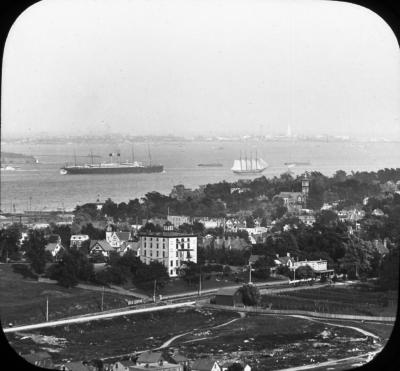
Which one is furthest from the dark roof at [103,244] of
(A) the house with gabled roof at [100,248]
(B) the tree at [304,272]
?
(B) the tree at [304,272]

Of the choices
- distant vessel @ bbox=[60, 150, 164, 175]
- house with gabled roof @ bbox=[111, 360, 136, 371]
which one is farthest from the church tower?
house with gabled roof @ bbox=[111, 360, 136, 371]

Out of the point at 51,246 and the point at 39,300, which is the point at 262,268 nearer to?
the point at 51,246

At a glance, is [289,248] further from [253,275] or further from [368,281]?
[368,281]

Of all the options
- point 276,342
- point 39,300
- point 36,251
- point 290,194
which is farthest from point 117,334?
point 290,194

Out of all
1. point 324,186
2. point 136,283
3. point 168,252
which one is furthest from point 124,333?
point 324,186

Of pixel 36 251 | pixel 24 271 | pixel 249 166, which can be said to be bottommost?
pixel 24 271

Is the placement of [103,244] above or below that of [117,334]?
above
